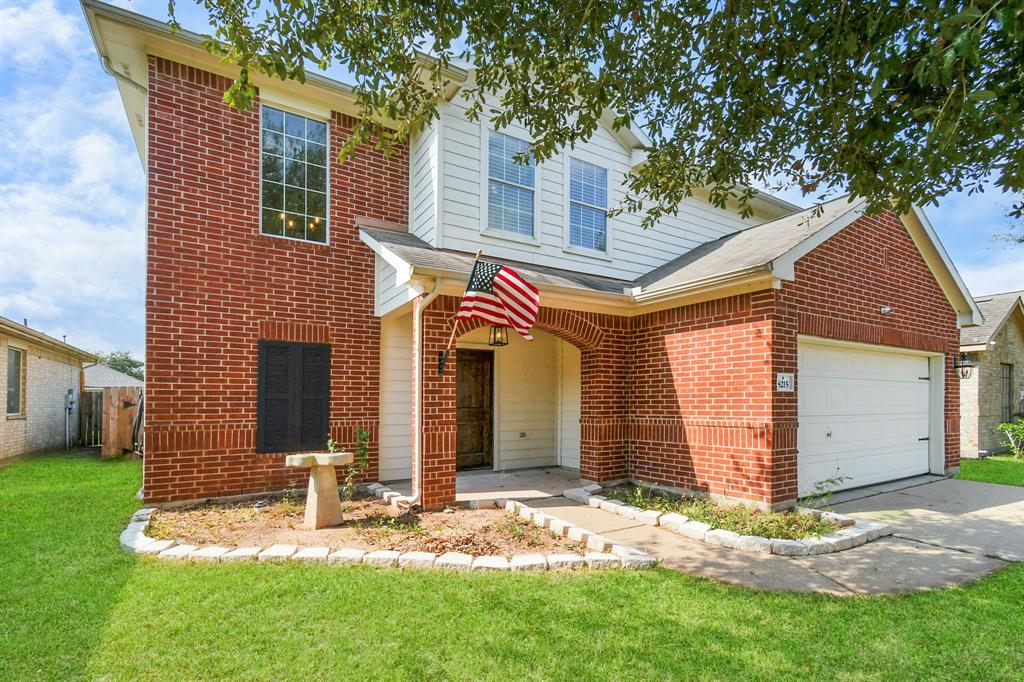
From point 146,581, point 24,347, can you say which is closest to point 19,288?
point 24,347

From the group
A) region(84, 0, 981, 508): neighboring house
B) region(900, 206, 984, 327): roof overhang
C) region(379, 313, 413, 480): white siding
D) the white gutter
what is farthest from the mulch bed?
region(900, 206, 984, 327): roof overhang

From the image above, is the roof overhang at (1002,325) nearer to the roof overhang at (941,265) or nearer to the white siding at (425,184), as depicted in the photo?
the roof overhang at (941,265)

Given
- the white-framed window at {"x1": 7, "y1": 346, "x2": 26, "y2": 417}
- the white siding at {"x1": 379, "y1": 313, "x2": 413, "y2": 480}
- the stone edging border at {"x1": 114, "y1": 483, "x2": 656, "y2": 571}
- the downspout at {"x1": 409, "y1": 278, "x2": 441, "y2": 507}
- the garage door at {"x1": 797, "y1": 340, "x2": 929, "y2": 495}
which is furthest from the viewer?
the white-framed window at {"x1": 7, "y1": 346, "x2": 26, "y2": 417}

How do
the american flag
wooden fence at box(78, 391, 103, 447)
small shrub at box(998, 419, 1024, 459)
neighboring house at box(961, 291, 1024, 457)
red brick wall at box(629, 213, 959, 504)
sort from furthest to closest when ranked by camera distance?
wooden fence at box(78, 391, 103, 447) → neighboring house at box(961, 291, 1024, 457) → small shrub at box(998, 419, 1024, 459) → red brick wall at box(629, 213, 959, 504) → the american flag

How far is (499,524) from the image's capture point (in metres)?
5.64

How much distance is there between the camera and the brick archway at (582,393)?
6.27 m

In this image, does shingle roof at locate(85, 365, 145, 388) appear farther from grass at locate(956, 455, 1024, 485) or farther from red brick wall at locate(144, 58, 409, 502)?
grass at locate(956, 455, 1024, 485)

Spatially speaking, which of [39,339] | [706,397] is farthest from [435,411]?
[39,339]

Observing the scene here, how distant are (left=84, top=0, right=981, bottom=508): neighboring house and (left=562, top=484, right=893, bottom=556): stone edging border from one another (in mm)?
752

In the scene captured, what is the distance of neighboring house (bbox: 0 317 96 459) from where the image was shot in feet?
35.3

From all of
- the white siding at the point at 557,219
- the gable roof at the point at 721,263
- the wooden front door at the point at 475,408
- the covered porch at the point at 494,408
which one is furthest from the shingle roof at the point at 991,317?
the wooden front door at the point at 475,408

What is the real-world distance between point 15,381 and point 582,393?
43.4 ft

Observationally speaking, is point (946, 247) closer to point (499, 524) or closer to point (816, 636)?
point (816, 636)

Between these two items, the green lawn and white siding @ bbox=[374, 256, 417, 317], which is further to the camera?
white siding @ bbox=[374, 256, 417, 317]
